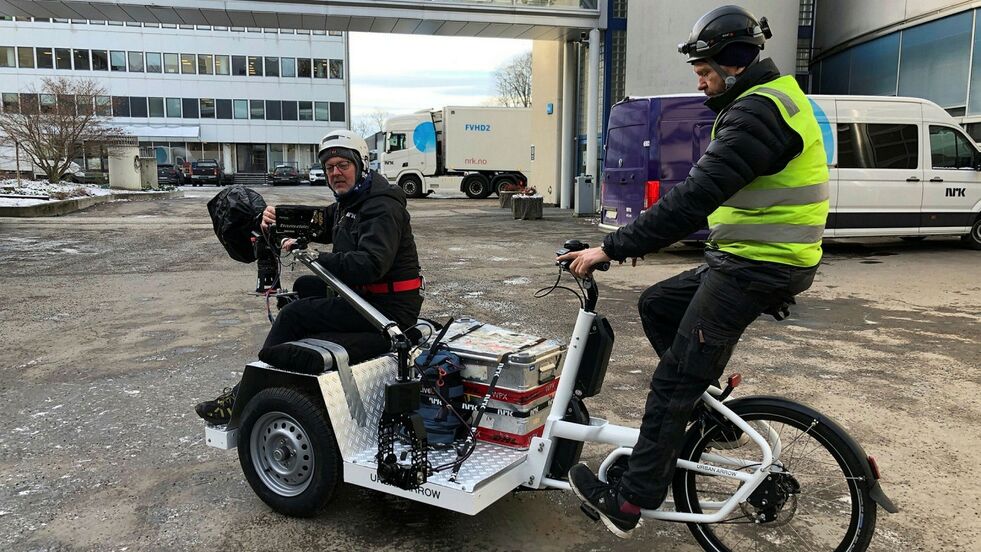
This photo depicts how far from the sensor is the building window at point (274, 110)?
57.0m

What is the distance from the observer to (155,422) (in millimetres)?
4637

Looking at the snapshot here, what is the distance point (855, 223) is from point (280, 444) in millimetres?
11321

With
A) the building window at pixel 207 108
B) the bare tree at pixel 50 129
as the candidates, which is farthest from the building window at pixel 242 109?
the bare tree at pixel 50 129

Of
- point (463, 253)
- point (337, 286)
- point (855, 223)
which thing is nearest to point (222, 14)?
point (463, 253)

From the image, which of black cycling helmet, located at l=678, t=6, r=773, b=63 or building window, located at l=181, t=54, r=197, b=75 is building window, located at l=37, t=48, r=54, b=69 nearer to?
building window, located at l=181, t=54, r=197, b=75

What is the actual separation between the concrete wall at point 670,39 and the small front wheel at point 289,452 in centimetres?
1670

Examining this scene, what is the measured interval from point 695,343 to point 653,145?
9.74 m

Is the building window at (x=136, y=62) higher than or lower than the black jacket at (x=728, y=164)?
higher

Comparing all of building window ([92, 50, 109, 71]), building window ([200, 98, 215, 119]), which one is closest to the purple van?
building window ([200, 98, 215, 119])

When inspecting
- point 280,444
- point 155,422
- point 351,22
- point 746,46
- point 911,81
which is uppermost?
point 351,22

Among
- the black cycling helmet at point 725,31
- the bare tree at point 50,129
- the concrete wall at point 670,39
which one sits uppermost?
the concrete wall at point 670,39

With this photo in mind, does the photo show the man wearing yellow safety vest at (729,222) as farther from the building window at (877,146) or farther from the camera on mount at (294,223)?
the building window at (877,146)

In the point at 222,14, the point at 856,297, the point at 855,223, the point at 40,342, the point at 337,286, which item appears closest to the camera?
the point at 337,286

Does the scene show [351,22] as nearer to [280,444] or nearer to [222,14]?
[222,14]
